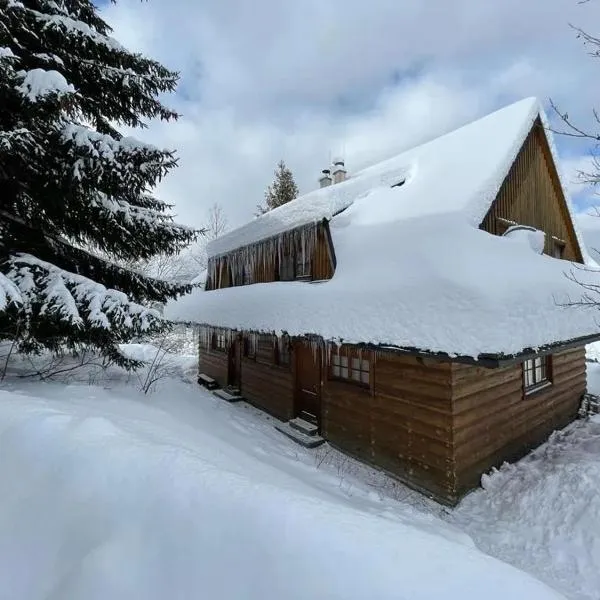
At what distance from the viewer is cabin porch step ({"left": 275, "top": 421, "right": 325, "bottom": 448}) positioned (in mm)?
7562

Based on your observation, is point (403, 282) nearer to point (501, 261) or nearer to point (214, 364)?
point (501, 261)

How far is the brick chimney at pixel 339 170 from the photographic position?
14000 mm

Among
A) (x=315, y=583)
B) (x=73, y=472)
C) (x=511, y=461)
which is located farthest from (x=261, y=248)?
(x=315, y=583)

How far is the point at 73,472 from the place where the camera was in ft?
7.76

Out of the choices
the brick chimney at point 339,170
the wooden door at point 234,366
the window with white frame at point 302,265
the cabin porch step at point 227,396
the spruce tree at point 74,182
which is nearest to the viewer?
the spruce tree at point 74,182

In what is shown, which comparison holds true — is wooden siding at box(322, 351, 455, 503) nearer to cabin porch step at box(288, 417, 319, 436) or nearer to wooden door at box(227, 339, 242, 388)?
cabin porch step at box(288, 417, 319, 436)

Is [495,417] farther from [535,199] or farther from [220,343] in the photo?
[220,343]

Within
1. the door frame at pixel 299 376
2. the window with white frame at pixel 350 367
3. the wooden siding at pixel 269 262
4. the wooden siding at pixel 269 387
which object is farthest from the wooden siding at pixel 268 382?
the wooden siding at pixel 269 262

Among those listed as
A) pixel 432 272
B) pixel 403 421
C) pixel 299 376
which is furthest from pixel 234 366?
pixel 432 272

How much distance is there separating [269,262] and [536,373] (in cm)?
721

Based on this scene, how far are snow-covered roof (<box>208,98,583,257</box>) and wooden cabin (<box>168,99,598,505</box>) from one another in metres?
0.05

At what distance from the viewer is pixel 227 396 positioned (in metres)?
11.2

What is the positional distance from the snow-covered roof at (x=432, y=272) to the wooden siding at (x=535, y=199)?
66cm

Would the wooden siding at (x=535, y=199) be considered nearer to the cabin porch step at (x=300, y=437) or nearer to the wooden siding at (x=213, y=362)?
the cabin porch step at (x=300, y=437)
